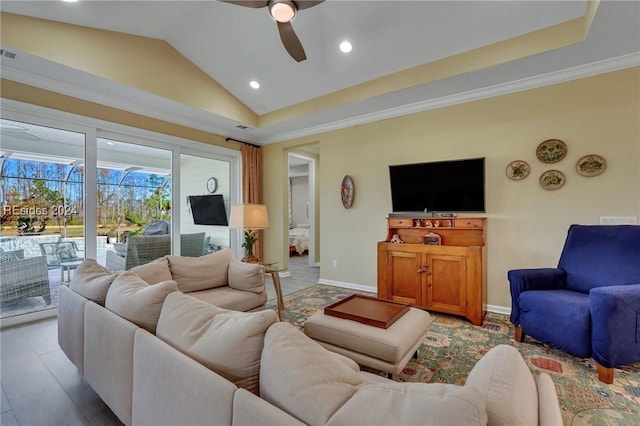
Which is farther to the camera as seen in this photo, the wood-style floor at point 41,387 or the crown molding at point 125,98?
the crown molding at point 125,98

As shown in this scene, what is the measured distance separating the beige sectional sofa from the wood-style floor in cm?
38

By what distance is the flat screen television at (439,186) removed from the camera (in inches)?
142

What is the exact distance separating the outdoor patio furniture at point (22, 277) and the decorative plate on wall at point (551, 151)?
5.96 metres

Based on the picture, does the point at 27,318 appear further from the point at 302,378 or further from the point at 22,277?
the point at 302,378

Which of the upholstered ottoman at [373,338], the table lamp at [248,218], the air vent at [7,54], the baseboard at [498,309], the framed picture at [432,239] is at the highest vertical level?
the air vent at [7,54]

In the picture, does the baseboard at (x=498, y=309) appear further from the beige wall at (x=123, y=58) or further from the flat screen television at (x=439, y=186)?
the beige wall at (x=123, y=58)

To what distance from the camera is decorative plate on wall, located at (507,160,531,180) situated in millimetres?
3404

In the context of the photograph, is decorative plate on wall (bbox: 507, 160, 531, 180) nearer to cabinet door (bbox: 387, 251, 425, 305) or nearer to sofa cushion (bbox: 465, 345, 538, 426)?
cabinet door (bbox: 387, 251, 425, 305)

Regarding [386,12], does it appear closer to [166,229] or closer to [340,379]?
[340,379]

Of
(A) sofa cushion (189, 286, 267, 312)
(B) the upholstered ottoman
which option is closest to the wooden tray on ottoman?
(B) the upholstered ottoman

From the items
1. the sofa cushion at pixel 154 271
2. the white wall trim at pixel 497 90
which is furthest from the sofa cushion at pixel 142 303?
the white wall trim at pixel 497 90

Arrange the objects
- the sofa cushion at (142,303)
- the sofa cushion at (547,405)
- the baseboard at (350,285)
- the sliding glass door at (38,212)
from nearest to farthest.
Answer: the sofa cushion at (547,405) < the sofa cushion at (142,303) < the sliding glass door at (38,212) < the baseboard at (350,285)

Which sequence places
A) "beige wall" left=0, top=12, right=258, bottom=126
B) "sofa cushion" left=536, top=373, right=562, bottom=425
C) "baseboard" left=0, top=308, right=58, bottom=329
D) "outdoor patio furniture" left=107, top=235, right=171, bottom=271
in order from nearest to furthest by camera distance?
1. "sofa cushion" left=536, top=373, right=562, bottom=425
2. "beige wall" left=0, top=12, right=258, bottom=126
3. "baseboard" left=0, top=308, right=58, bottom=329
4. "outdoor patio furniture" left=107, top=235, right=171, bottom=271

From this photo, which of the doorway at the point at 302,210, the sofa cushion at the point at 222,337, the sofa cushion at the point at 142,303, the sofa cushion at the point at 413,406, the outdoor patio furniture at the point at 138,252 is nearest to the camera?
the sofa cushion at the point at 413,406
